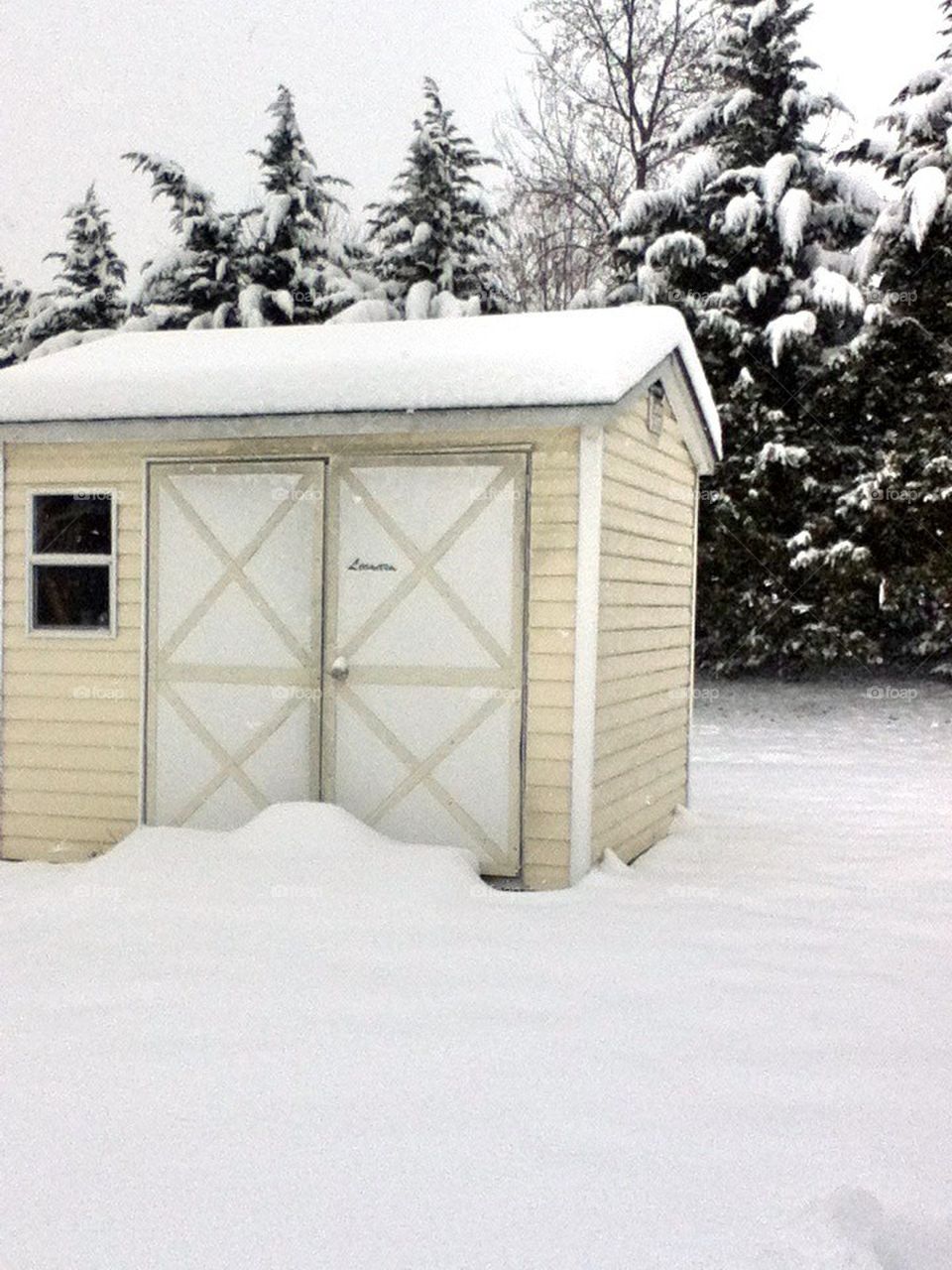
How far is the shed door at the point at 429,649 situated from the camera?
677cm

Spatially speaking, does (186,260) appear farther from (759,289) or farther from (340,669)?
(340,669)

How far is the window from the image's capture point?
297 inches

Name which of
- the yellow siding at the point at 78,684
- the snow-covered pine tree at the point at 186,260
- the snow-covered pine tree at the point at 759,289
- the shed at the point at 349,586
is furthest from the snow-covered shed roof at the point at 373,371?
the snow-covered pine tree at the point at 186,260

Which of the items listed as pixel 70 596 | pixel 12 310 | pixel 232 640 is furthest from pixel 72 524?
pixel 12 310

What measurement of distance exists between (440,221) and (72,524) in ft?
46.0

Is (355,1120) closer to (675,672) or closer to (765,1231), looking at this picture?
(765,1231)

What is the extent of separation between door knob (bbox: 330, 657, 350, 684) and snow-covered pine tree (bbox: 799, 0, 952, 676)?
1055 cm

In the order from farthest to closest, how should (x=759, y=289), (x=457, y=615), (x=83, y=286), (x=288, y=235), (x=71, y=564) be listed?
(x=83, y=286) → (x=288, y=235) → (x=759, y=289) → (x=71, y=564) → (x=457, y=615)

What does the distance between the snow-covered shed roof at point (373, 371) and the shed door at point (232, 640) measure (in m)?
0.43

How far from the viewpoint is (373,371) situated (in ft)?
22.7

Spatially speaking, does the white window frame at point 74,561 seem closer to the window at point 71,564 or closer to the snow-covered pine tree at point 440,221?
the window at point 71,564

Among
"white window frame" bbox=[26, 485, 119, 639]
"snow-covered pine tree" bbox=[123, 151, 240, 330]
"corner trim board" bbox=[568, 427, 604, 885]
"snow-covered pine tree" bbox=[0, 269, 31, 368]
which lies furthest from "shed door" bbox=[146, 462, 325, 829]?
"snow-covered pine tree" bbox=[0, 269, 31, 368]

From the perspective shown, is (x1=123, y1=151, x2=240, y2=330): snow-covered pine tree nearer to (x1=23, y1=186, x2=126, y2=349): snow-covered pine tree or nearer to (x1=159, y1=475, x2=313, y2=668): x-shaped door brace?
(x1=23, y1=186, x2=126, y2=349): snow-covered pine tree

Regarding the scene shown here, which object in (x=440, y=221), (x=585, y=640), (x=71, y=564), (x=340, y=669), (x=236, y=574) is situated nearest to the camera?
(x=585, y=640)
